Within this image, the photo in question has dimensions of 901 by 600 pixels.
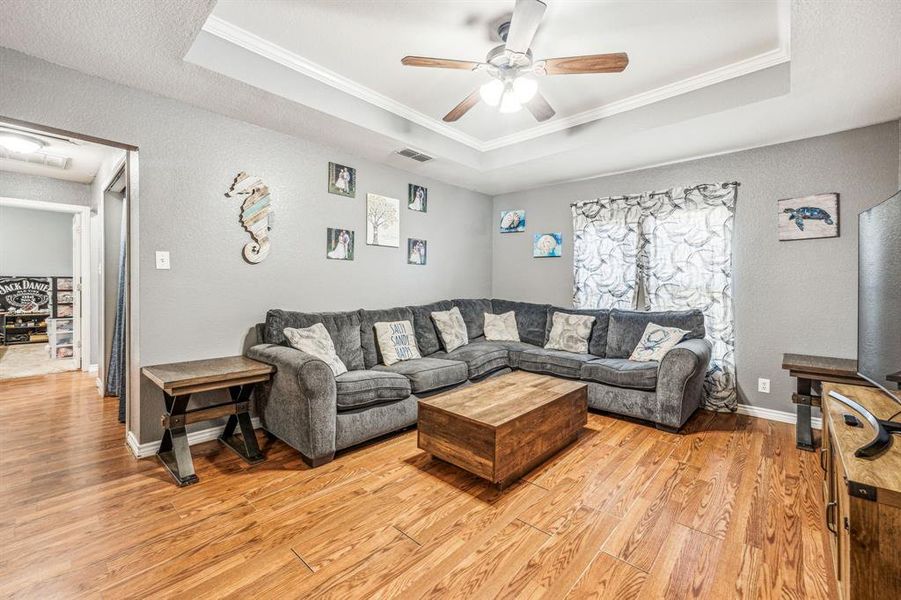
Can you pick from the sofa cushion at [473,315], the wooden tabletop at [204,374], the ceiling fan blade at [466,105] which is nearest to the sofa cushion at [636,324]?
the sofa cushion at [473,315]

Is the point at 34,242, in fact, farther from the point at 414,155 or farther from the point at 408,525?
the point at 408,525

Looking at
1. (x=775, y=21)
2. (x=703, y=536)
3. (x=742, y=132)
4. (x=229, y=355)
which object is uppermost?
(x=775, y=21)

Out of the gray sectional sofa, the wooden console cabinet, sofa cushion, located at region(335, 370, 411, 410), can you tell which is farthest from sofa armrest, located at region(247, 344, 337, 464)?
the wooden console cabinet

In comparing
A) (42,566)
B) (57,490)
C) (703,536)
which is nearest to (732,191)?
(703,536)

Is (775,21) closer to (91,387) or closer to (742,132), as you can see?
(742,132)

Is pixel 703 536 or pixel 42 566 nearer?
pixel 42 566

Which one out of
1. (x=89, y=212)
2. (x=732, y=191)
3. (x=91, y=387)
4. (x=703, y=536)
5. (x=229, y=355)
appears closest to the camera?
(x=703, y=536)

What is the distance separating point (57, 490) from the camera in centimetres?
214

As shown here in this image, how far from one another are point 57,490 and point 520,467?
2567mm

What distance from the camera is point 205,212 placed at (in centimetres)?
281

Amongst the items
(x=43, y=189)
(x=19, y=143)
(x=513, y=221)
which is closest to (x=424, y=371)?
(x=513, y=221)

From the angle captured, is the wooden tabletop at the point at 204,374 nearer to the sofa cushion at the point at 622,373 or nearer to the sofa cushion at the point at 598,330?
the sofa cushion at the point at 622,373

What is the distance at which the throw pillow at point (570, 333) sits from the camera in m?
4.00

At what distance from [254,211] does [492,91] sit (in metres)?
2.00
